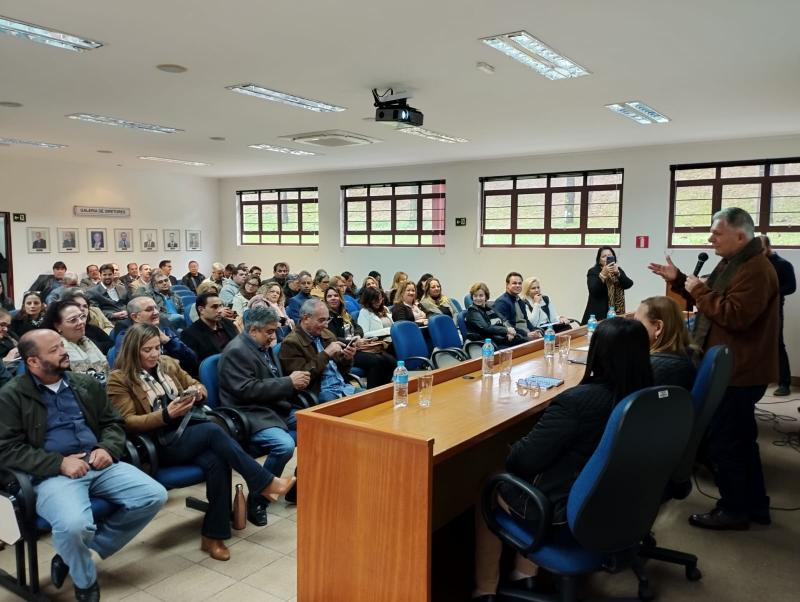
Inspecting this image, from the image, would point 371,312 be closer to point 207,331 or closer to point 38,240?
point 207,331

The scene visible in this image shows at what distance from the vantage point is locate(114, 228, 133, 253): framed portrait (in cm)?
1138

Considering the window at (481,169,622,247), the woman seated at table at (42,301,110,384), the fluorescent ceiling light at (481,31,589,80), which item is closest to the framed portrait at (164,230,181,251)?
the window at (481,169,622,247)

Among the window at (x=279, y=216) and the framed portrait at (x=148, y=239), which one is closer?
the framed portrait at (x=148, y=239)

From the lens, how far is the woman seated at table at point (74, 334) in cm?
365

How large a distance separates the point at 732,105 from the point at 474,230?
4.63 metres

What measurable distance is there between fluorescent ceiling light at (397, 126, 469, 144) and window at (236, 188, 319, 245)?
4.43m

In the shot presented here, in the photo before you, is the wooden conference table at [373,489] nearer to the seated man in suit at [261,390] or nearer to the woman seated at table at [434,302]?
the seated man in suit at [261,390]

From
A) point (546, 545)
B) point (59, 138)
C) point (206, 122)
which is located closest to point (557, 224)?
point (206, 122)

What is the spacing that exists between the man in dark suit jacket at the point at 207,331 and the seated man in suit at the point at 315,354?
38.0 inches

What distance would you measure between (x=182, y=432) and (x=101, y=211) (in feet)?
31.2

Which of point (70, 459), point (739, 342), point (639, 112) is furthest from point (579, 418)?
point (639, 112)

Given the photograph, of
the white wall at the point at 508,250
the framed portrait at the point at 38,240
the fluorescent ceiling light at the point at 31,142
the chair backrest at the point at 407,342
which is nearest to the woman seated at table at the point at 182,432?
the chair backrest at the point at 407,342

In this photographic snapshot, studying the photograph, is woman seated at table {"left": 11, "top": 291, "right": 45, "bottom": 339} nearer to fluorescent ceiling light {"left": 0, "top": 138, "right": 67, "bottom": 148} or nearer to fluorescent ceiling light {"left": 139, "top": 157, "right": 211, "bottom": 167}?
fluorescent ceiling light {"left": 0, "top": 138, "right": 67, "bottom": 148}

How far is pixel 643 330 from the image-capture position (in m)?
2.15
